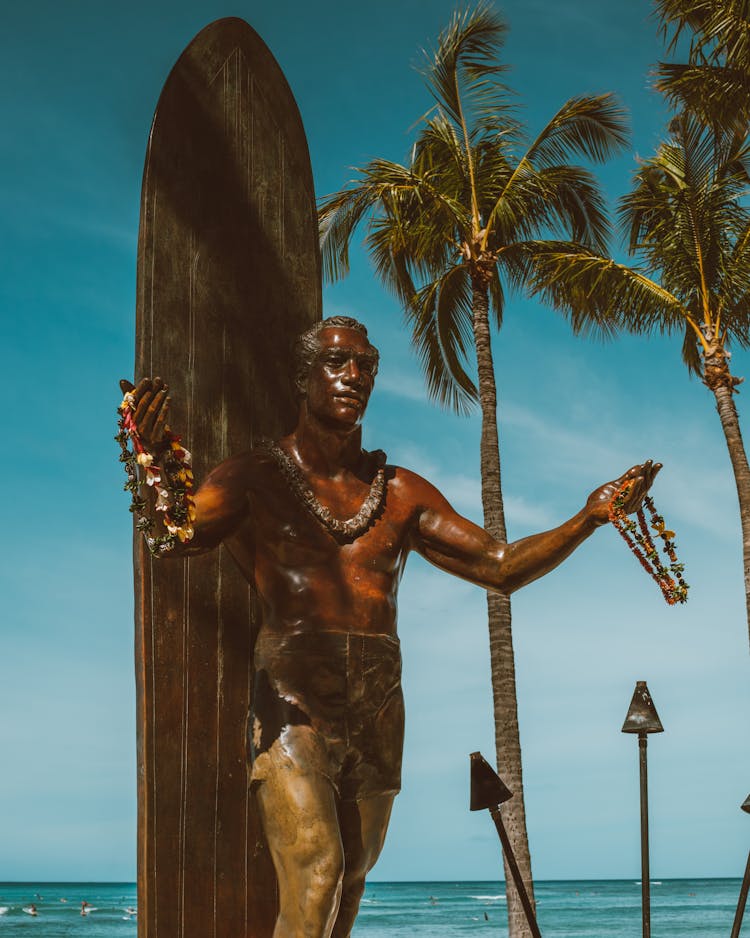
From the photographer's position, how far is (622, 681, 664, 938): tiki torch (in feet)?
19.9

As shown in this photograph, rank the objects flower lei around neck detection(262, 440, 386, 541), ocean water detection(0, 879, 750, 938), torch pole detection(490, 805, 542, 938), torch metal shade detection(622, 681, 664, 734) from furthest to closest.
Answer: ocean water detection(0, 879, 750, 938) < torch metal shade detection(622, 681, 664, 734) < torch pole detection(490, 805, 542, 938) < flower lei around neck detection(262, 440, 386, 541)

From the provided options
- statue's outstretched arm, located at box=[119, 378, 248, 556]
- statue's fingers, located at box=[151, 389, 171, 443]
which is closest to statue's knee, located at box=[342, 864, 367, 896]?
statue's outstretched arm, located at box=[119, 378, 248, 556]

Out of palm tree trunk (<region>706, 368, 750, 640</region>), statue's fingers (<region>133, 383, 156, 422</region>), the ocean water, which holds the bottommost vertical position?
the ocean water

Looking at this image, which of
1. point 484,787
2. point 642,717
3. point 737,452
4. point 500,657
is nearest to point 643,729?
point 642,717

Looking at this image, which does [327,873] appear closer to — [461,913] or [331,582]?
[331,582]

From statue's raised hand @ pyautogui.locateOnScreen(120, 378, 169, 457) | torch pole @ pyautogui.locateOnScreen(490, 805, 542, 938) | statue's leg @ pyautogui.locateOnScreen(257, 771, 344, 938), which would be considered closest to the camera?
statue's raised hand @ pyautogui.locateOnScreen(120, 378, 169, 457)

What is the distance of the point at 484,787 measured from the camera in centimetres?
479

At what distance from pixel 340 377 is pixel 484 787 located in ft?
5.36

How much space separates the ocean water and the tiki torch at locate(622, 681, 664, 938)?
4383 cm

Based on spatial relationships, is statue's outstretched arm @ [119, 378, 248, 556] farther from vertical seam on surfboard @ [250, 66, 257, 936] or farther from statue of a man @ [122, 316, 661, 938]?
vertical seam on surfboard @ [250, 66, 257, 936]

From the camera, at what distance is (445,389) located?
19.4 meters

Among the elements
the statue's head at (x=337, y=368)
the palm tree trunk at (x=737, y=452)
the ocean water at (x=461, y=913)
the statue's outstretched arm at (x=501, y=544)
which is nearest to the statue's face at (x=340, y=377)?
the statue's head at (x=337, y=368)

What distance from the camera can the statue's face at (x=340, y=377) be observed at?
4289 mm

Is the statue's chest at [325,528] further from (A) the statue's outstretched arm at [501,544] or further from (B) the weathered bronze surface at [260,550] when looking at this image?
(A) the statue's outstretched arm at [501,544]
